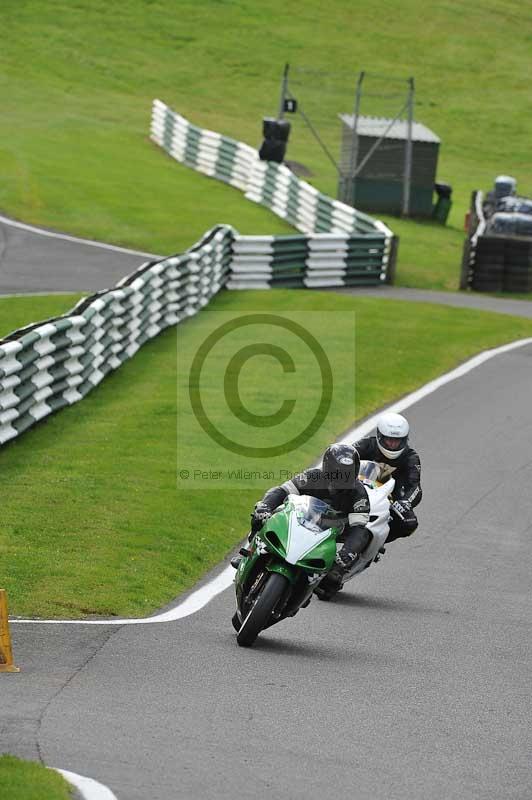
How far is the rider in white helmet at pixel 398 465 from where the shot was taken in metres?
11.8

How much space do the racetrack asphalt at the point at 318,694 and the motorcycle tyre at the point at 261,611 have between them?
0.14 m

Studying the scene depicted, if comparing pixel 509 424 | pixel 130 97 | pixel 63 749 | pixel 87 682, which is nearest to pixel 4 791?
pixel 63 749

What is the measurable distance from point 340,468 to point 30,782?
4236 mm

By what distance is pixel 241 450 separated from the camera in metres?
16.4

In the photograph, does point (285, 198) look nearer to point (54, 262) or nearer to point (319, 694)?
point (54, 262)

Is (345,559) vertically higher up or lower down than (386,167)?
higher up

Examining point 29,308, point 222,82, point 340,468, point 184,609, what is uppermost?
point 340,468

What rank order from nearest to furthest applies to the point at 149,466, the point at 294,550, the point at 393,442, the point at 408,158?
1. the point at 294,550
2. the point at 393,442
3. the point at 149,466
4. the point at 408,158

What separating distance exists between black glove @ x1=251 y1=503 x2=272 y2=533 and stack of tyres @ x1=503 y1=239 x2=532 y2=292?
69.5ft

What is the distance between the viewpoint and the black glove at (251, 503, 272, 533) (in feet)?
33.6

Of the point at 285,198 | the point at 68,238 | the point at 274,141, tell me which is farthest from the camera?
the point at 274,141

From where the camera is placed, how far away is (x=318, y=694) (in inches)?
343

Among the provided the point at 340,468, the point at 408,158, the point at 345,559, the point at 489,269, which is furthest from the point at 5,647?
the point at 408,158

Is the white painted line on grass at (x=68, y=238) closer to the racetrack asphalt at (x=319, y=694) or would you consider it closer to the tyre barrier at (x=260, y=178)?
the tyre barrier at (x=260, y=178)
